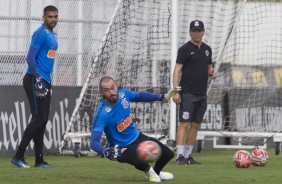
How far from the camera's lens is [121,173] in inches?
498

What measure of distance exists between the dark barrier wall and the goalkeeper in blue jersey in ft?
19.4

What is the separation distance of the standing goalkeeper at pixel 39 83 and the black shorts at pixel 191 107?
2.27 metres

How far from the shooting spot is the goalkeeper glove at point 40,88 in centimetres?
1357

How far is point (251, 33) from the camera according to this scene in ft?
69.2

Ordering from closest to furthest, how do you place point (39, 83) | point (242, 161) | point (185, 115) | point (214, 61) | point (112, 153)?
point (112, 153) < point (39, 83) < point (242, 161) < point (185, 115) < point (214, 61)

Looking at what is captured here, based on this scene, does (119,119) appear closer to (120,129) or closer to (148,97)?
(120,129)

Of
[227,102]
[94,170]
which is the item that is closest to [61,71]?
[227,102]

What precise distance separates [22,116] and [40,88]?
151 inches

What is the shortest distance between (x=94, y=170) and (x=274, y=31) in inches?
365

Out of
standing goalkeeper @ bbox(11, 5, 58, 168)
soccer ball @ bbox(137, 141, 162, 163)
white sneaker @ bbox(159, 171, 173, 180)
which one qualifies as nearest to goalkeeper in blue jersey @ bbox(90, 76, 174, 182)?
white sneaker @ bbox(159, 171, 173, 180)

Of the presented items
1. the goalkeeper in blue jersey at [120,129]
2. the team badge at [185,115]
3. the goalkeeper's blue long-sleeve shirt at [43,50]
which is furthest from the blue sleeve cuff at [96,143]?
the team badge at [185,115]

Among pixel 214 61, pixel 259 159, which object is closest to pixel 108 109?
pixel 259 159

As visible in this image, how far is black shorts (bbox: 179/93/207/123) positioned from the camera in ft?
48.5

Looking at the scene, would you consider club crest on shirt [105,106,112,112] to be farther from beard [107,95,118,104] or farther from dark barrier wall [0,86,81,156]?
dark barrier wall [0,86,81,156]
